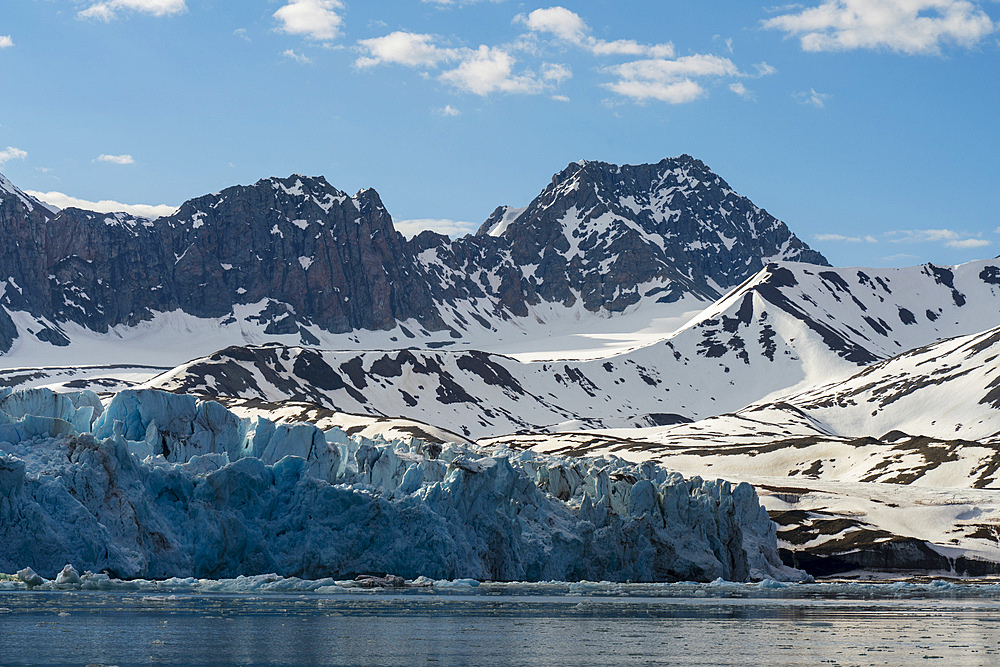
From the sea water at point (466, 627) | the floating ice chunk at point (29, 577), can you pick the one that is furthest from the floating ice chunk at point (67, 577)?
the floating ice chunk at point (29, 577)

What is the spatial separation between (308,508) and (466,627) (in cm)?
2380

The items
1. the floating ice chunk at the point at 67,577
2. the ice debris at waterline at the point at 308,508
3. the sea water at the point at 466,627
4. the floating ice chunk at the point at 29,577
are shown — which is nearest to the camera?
the sea water at the point at 466,627

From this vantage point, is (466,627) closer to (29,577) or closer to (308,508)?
(29,577)

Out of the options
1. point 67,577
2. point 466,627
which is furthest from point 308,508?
point 466,627

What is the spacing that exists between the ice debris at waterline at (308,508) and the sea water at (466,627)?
431cm

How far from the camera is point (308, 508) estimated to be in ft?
217

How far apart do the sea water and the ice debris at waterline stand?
431 cm

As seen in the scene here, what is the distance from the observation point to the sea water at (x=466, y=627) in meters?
34.8

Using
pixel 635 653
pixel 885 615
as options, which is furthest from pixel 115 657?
pixel 885 615

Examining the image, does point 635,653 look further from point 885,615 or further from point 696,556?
point 696,556

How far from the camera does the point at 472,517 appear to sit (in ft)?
242

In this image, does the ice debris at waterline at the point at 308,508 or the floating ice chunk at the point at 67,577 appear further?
the ice debris at waterline at the point at 308,508

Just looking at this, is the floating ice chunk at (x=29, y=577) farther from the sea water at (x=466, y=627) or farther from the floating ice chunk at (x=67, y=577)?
the floating ice chunk at (x=67, y=577)

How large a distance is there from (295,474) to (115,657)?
35502 millimetres
